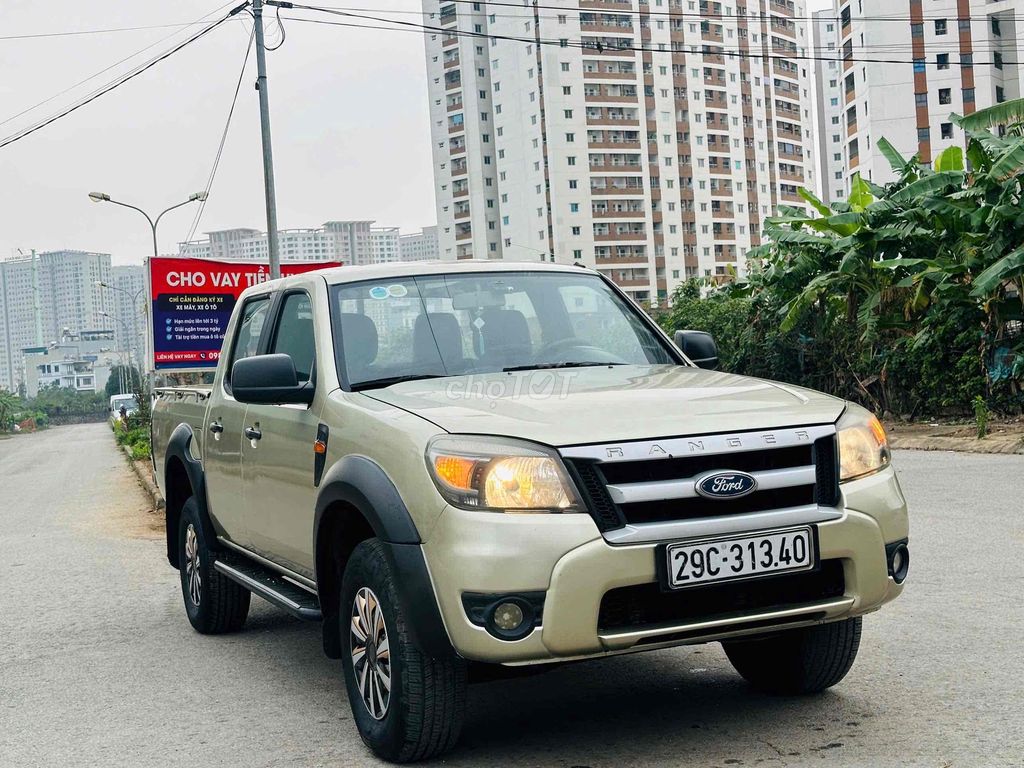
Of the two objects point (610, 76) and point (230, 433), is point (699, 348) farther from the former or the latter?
point (610, 76)

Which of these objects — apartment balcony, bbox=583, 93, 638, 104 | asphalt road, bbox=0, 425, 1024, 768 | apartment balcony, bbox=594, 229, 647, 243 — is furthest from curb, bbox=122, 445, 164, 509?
apartment balcony, bbox=583, 93, 638, 104

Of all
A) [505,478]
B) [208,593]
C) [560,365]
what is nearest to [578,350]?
[560,365]

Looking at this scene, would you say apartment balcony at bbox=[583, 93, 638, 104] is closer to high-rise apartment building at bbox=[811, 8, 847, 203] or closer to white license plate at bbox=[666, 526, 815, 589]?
high-rise apartment building at bbox=[811, 8, 847, 203]

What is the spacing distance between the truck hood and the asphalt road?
3.91 feet

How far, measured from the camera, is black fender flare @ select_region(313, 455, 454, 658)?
3.99 meters

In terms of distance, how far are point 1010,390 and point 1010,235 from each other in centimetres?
239

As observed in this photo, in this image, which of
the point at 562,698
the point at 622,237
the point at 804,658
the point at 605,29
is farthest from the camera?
the point at 622,237

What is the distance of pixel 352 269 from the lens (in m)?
5.77

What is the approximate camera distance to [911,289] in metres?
20.5

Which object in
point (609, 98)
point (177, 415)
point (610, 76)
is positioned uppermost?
point (610, 76)

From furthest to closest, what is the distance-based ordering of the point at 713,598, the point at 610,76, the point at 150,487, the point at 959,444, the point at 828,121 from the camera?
the point at 828,121 → the point at 610,76 → the point at 150,487 → the point at 959,444 → the point at 713,598

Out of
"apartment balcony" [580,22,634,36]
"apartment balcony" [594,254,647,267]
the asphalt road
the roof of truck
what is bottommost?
the asphalt road

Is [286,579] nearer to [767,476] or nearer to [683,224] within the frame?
[767,476]

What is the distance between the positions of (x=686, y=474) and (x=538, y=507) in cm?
50
